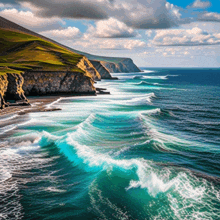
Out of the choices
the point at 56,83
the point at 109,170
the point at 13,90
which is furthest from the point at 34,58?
the point at 109,170

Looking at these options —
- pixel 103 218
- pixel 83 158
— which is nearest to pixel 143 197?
pixel 103 218

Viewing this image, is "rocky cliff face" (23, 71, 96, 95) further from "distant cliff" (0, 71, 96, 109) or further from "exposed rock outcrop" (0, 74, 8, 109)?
"exposed rock outcrop" (0, 74, 8, 109)

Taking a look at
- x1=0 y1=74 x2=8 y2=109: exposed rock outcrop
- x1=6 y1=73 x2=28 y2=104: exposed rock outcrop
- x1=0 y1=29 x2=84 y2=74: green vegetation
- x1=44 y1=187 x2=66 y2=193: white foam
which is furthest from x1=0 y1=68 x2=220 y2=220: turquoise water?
x1=0 y1=29 x2=84 y2=74: green vegetation

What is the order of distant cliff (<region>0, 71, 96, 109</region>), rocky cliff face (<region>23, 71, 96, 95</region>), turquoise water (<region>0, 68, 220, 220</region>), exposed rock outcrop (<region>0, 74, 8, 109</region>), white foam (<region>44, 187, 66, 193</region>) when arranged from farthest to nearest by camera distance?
rocky cliff face (<region>23, 71, 96, 95</region>) → distant cliff (<region>0, 71, 96, 109</region>) → exposed rock outcrop (<region>0, 74, 8, 109</region>) → white foam (<region>44, 187, 66, 193</region>) → turquoise water (<region>0, 68, 220, 220</region>)

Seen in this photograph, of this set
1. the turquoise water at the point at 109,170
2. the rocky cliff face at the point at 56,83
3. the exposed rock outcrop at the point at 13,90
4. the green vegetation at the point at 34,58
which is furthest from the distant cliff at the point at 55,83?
the turquoise water at the point at 109,170

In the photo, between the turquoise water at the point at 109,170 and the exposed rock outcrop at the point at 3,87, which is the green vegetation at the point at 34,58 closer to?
the exposed rock outcrop at the point at 3,87

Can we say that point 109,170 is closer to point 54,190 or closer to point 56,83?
point 54,190
